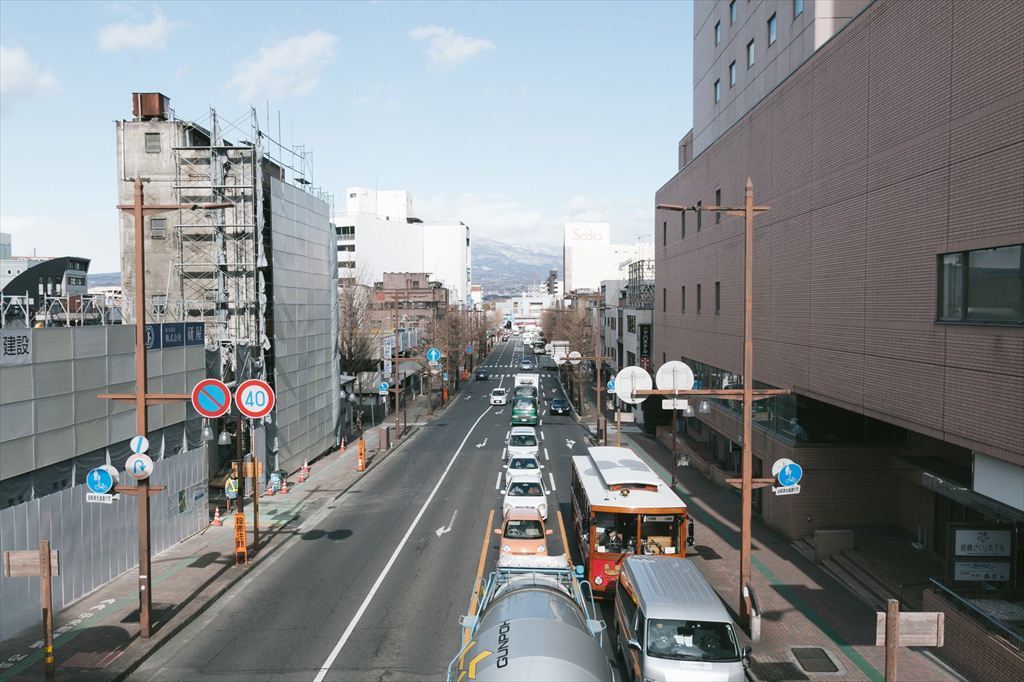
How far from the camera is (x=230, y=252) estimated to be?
34.2 meters

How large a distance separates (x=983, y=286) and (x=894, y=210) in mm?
3801

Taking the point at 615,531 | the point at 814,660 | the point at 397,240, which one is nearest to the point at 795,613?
the point at 814,660

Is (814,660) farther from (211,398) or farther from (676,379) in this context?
(211,398)

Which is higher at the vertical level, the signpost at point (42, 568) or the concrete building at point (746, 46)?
the concrete building at point (746, 46)

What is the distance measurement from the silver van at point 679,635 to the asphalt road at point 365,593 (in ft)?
13.4

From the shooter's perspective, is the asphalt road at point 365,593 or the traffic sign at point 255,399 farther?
the traffic sign at point 255,399

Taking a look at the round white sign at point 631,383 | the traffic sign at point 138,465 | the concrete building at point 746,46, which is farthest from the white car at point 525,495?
the concrete building at point 746,46

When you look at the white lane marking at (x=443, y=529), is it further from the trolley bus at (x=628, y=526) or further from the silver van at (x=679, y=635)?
the silver van at (x=679, y=635)

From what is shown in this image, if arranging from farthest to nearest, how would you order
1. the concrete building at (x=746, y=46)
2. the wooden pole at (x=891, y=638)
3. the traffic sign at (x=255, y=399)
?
the concrete building at (x=746, y=46)
the traffic sign at (x=255, y=399)
the wooden pole at (x=891, y=638)

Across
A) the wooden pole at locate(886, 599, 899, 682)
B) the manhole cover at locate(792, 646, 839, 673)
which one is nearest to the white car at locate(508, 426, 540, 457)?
the manhole cover at locate(792, 646, 839, 673)

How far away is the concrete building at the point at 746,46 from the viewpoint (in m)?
28.2

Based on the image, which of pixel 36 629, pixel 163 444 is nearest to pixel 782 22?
pixel 163 444

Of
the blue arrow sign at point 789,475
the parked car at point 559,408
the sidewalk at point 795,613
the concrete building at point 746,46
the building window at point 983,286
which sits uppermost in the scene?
the concrete building at point 746,46

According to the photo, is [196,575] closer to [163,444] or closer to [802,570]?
[163,444]
